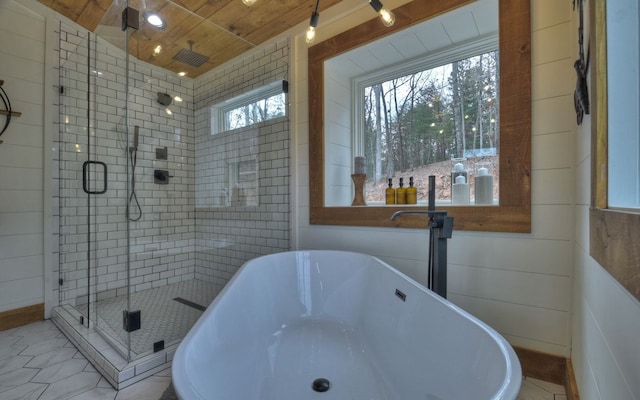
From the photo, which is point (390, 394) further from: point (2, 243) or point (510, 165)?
point (2, 243)

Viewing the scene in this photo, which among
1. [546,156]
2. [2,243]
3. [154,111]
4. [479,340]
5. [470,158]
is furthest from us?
[154,111]

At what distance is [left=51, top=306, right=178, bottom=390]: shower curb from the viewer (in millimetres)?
1468

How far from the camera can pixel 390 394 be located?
1160 millimetres

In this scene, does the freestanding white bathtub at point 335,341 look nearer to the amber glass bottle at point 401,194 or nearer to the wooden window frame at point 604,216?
the wooden window frame at point 604,216

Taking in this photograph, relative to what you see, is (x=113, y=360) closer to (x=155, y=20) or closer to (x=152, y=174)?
(x=152, y=174)

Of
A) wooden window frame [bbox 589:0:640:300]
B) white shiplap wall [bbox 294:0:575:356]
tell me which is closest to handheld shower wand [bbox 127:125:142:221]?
white shiplap wall [bbox 294:0:575:356]

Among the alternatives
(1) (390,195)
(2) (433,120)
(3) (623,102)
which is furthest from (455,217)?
(3) (623,102)

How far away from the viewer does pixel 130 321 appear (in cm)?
175

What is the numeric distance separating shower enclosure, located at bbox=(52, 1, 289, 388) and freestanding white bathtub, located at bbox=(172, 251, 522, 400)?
0.65 metres

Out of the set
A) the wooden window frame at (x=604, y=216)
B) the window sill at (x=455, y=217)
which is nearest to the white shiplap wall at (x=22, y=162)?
the window sill at (x=455, y=217)

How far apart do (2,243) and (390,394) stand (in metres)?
2.96

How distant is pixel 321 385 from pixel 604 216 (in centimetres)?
119

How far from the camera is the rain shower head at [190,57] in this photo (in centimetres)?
280

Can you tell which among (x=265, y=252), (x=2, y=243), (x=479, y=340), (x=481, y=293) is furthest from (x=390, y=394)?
(x=2, y=243)
